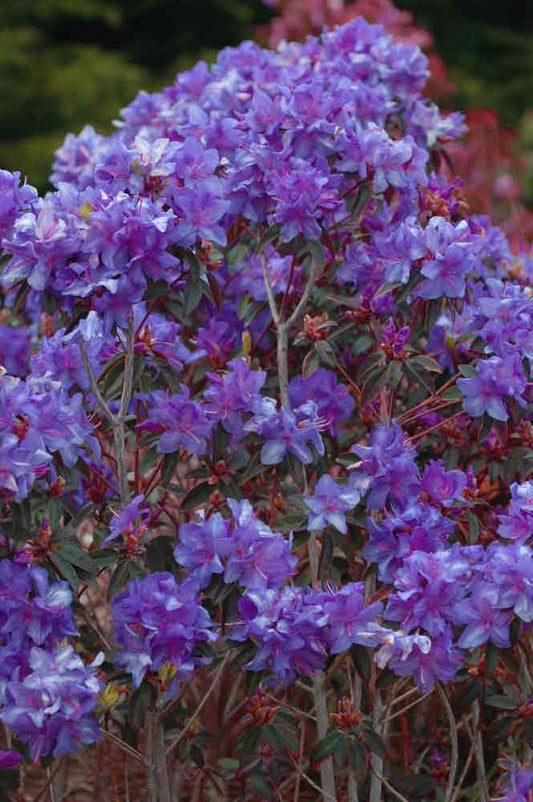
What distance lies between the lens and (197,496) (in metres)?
1.79

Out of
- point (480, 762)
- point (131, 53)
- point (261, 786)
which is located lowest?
point (131, 53)

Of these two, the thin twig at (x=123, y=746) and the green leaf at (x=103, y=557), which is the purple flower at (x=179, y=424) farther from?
the thin twig at (x=123, y=746)

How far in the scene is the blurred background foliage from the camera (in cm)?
852

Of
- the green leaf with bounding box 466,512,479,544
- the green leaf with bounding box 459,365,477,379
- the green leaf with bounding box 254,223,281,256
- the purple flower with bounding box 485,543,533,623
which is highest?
the green leaf with bounding box 254,223,281,256

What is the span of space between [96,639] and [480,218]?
114 cm

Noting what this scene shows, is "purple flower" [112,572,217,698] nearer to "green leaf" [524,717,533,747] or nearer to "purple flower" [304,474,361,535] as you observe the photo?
"purple flower" [304,474,361,535]

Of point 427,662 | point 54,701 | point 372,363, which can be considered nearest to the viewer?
point 54,701

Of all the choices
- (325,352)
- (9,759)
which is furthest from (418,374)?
(9,759)

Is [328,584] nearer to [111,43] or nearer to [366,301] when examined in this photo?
[366,301]

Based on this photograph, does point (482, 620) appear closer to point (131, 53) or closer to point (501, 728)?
point (501, 728)

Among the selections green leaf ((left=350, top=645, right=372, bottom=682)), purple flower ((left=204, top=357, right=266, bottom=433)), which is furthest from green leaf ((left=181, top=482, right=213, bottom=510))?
green leaf ((left=350, top=645, right=372, bottom=682))

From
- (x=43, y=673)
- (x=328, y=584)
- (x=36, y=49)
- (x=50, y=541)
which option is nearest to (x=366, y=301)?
(x=328, y=584)

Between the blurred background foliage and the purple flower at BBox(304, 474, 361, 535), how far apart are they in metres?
6.96

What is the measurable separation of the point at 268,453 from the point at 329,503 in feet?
0.39
